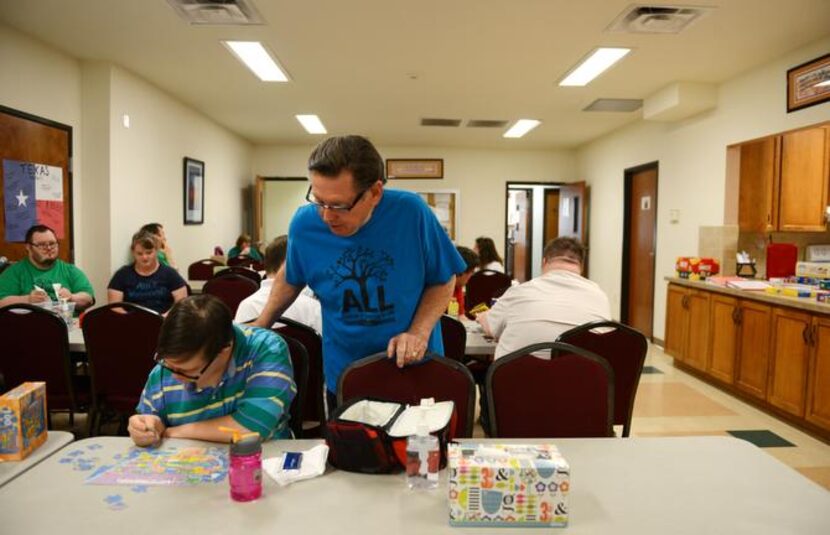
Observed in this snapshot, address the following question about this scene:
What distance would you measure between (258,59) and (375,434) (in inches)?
168

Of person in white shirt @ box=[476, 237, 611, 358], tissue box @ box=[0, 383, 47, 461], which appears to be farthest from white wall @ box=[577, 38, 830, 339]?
tissue box @ box=[0, 383, 47, 461]

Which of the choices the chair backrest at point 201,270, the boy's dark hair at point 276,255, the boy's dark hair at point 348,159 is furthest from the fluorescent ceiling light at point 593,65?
the chair backrest at point 201,270

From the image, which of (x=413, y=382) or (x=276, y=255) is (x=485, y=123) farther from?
(x=413, y=382)

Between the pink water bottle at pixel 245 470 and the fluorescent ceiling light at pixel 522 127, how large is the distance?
6595mm

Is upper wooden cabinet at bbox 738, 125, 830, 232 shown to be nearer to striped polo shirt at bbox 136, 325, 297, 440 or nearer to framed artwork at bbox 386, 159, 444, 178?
striped polo shirt at bbox 136, 325, 297, 440

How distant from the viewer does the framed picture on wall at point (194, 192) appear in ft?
21.1

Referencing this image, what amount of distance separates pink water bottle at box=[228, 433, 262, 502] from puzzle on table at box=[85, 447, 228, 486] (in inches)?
4.9

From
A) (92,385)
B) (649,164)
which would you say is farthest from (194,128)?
(649,164)

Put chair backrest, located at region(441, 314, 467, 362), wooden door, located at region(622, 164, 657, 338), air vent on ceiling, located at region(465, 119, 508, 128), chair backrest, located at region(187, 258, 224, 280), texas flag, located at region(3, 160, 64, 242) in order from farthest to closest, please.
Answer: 1. air vent on ceiling, located at region(465, 119, 508, 128)
2. wooden door, located at region(622, 164, 657, 338)
3. chair backrest, located at region(187, 258, 224, 280)
4. texas flag, located at region(3, 160, 64, 242)
5. chair backrest, located at region(441, 314, 467, 362)

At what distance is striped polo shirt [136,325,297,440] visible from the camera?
1525mm

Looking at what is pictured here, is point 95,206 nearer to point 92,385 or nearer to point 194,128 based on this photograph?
point 194,128

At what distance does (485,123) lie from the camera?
7.36 meters

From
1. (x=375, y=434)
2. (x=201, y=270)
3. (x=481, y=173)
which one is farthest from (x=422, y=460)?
(x=481, y=173)

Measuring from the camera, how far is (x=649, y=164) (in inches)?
263
